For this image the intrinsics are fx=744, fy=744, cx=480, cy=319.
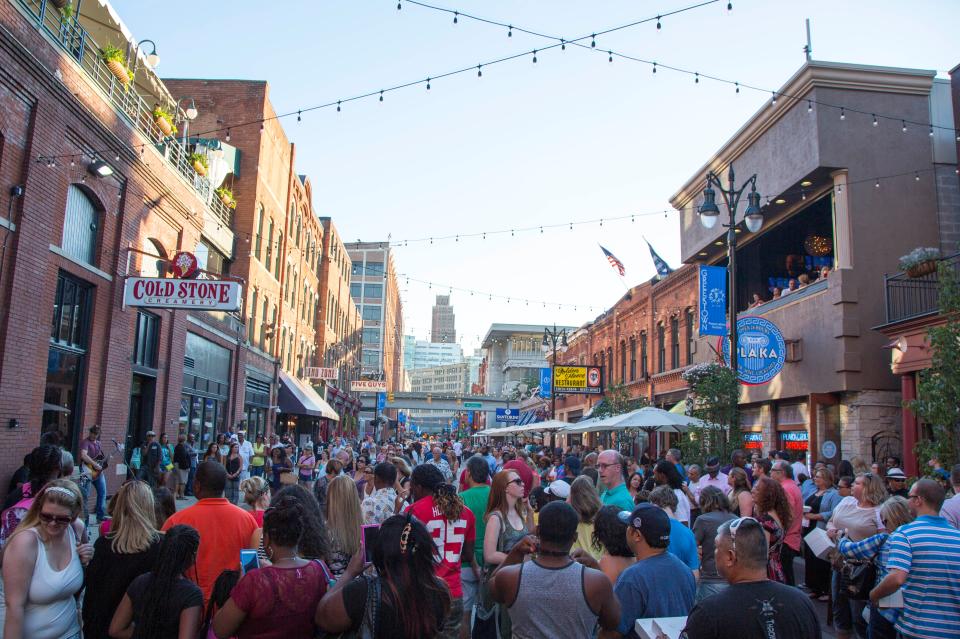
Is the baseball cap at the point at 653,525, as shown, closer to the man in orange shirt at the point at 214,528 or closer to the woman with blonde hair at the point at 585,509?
the woman with blonde hair at the point at 585,509

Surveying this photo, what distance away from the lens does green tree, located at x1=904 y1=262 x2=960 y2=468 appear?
464 inches

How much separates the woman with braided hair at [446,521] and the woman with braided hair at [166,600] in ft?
6.55

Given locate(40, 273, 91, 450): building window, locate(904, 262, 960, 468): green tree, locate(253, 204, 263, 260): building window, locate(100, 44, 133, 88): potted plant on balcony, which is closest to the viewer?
locate(904, 262, 960, 468): green tree

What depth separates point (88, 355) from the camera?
16.1 metres

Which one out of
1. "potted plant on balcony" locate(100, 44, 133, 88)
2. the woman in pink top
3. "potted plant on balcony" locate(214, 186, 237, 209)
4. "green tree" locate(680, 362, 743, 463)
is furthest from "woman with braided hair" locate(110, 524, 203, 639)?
"potted plant on balcony" locate(214, 186, 237, 209)

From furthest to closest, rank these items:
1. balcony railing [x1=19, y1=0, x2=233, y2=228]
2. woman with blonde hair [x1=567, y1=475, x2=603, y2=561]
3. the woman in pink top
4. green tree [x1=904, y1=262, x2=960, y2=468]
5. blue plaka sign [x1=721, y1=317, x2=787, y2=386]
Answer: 1. blue plaka sign [x1=721, y1=317, x2=787, y2=386]
2. balcony railing [x1=19, y1=0, x2=233, y2=228]
3. green tree [x1=904, y1=262, x2=960, y2=468]
4. woman with blonde hair [x1=567, y1=475, x2=603, y2=561]
5. the woman in pink top

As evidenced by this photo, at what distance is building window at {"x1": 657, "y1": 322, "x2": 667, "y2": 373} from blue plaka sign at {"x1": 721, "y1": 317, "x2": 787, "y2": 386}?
40.5ft

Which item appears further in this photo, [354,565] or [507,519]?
[507,519]

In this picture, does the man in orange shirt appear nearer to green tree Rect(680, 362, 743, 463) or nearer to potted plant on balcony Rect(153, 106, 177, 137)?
green tree Rect(680, 362, 743, 463)

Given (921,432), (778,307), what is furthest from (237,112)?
(921,432)

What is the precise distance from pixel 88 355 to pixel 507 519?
1304cm

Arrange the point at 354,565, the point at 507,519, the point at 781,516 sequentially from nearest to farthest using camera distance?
the point at 354,565 → the point at 507,519 → the point at 781,516

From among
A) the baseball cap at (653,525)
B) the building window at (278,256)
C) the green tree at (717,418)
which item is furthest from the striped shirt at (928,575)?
the building window at (278,256)

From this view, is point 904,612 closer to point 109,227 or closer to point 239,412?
point 109,227
